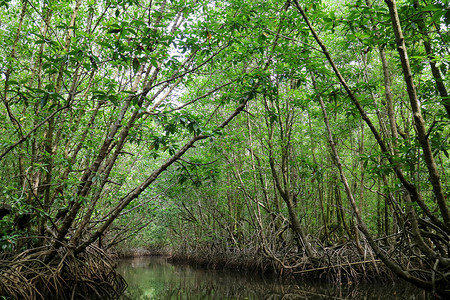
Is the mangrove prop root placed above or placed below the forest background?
below

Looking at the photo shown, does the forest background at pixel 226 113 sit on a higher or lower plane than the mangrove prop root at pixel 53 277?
higher

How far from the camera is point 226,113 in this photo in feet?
34.9

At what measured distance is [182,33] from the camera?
170 inches

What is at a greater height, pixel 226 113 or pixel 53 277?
pixel 226 113

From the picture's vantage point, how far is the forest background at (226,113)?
10.3 ft

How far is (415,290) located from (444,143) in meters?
5.03

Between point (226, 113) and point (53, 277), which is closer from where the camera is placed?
point (53, 277)

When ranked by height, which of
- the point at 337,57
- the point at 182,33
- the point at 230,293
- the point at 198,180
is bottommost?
the point at 230,293

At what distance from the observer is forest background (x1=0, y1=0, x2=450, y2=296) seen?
3133mm

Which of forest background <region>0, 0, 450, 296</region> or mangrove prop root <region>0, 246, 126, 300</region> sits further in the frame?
mangrove prop root <region>0, 246, 126, 300</region>

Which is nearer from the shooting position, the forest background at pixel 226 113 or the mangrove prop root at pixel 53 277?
the forest background at pixel 226 113

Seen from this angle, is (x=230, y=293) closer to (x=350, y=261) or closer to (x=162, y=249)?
(x=350, y=261)

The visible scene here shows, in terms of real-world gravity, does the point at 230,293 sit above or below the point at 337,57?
below

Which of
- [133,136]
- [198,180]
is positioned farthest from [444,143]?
[133,136]
